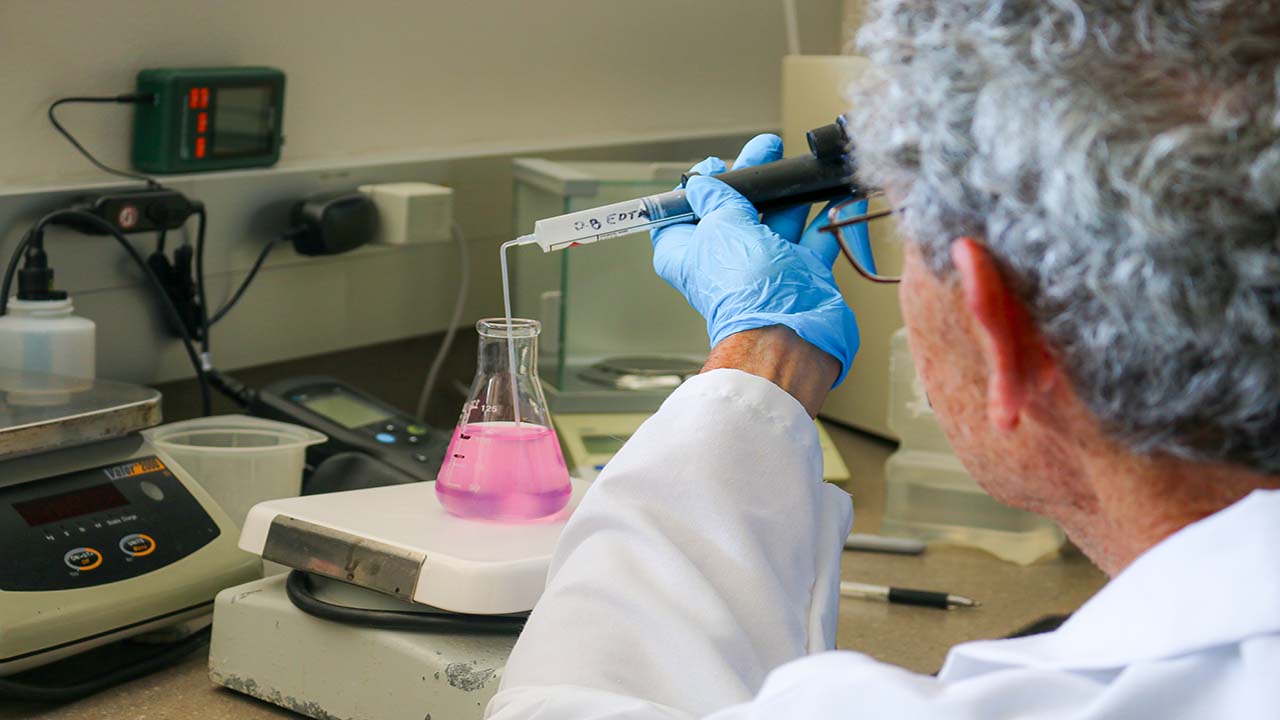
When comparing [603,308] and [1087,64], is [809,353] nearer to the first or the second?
[1087,64]

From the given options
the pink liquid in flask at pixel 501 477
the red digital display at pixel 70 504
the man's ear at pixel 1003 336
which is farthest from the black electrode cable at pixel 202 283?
the man's ear at pixel 1003 336

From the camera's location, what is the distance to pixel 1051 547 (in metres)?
1.57

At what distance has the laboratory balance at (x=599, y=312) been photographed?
167 cm

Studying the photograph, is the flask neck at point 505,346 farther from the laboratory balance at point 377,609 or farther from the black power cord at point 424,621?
the black power cord at point 424,621

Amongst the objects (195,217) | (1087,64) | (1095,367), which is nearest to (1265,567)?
(1095,367)

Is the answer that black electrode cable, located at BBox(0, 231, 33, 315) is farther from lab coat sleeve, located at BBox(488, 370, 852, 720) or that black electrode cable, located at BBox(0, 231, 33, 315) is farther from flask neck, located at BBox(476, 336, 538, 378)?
lab coat sleeve, located at BBox(488, 370, 852, 720)

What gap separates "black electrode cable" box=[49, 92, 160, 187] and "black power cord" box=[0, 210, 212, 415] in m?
0.07

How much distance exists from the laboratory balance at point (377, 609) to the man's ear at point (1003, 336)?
1.59 feet

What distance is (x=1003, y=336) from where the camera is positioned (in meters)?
0.58

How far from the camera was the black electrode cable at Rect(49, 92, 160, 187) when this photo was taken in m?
1.35

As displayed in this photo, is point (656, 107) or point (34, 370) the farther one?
point (656, 107)

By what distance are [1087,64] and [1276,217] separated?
0.31 ft

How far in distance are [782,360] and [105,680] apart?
61cm

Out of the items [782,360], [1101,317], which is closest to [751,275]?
[782,360]
